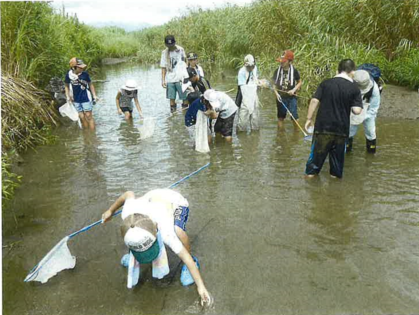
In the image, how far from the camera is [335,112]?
449 cm

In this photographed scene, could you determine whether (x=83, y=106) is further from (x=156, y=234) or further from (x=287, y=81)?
(x=156, y=234)

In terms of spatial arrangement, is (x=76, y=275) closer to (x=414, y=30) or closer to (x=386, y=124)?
(x=386, y=124)

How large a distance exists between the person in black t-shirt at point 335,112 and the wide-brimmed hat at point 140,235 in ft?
8.93

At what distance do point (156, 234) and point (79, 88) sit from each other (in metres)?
5.27

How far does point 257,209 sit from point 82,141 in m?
4.15

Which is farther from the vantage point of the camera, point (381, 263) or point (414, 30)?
point (414, 30)

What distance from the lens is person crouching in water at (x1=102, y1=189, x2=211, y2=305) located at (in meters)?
2.56

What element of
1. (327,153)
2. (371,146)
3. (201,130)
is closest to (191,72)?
(201,130)

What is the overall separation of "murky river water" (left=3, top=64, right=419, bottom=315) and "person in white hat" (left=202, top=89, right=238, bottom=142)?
12.4 inches

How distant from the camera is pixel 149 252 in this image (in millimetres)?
2674

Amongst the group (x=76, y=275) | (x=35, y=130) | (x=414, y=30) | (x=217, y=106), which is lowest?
(x=76, y=275)

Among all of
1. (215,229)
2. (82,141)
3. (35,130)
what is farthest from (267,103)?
(215,229)

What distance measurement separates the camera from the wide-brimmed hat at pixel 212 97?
5.78 m

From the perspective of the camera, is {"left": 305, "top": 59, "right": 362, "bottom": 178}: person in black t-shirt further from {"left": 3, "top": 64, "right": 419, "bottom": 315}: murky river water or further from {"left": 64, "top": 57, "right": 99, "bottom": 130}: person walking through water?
{"left": 64, "top": 57, "right": 99, "bottom": 130}: person walking through water
